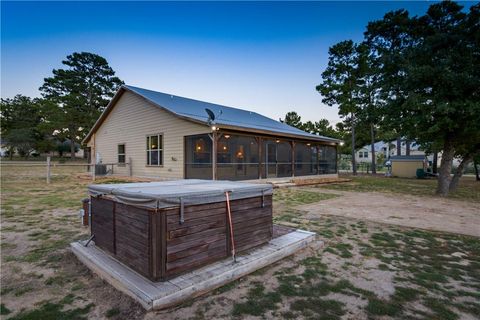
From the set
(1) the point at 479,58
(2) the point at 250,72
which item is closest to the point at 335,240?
(1) the point at 479,58

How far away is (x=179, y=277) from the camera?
2381 mm

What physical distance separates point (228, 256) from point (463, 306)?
91.1 inches

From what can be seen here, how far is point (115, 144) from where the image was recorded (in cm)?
1431

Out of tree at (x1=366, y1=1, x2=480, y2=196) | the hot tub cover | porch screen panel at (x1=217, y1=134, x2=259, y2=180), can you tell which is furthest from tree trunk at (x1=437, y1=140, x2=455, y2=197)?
the hot tub cover

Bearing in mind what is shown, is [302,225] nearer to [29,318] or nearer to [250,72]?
[29,318]

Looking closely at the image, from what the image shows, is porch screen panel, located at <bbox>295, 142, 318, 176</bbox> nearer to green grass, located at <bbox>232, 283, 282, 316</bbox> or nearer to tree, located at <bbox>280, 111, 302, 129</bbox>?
green grass, located at <bbox>232, 283, 282, 316</bbox>

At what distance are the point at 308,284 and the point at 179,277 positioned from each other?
4.46 feet

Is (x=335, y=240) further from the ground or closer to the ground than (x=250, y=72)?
closer to the ground

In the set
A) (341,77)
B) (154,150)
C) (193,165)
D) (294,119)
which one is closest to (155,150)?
(154,150)

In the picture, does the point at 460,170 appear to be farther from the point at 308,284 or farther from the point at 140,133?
the point at 140,133

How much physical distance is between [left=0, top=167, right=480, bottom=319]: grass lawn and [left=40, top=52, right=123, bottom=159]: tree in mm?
31560

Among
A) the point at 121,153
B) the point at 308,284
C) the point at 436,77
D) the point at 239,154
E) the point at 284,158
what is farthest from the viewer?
the point at 284,158

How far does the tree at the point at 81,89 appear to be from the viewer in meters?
30.0

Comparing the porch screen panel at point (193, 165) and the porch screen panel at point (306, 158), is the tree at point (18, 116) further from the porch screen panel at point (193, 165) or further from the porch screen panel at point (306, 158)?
the porch screen panel at point (306, 158)
